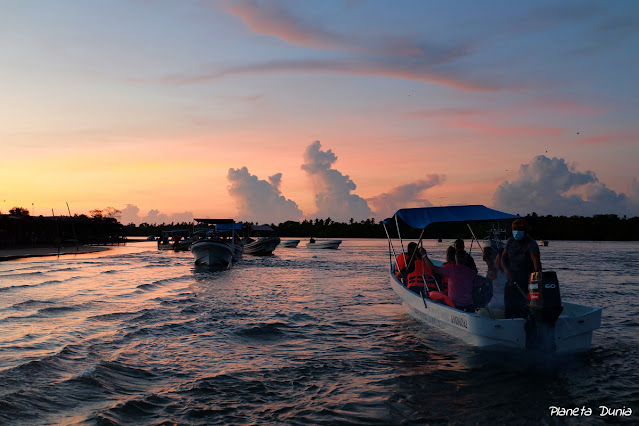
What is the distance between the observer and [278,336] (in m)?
13.4

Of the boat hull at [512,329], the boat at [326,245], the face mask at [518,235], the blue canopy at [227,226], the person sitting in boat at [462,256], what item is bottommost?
the boat at [326,245]

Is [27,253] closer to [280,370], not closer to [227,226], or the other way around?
[227,226]

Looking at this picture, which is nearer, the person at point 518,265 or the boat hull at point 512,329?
the boat hull at point 512,329

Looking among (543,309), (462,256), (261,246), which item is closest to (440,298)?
(462,256)

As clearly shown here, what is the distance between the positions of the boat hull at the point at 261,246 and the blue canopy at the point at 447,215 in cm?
4972

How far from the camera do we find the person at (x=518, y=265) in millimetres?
9180

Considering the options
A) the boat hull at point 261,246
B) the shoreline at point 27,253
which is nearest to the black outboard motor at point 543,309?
the shoreline at point 27,253

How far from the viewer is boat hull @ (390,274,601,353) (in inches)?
357

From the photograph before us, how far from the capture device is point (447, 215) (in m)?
13.0

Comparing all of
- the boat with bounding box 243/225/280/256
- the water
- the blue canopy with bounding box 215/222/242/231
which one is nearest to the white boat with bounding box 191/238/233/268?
the blue canopy with bounding box 215/222/242/231

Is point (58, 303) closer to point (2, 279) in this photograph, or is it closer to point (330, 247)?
point (2, 279)

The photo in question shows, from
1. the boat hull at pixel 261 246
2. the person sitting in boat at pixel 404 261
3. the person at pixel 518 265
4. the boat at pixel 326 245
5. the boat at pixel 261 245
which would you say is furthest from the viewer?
the boat at pixel 326 245

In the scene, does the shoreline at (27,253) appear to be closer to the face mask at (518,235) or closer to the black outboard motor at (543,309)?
the face mask at (518,235)

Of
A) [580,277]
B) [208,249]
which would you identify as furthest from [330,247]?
[580,277]
